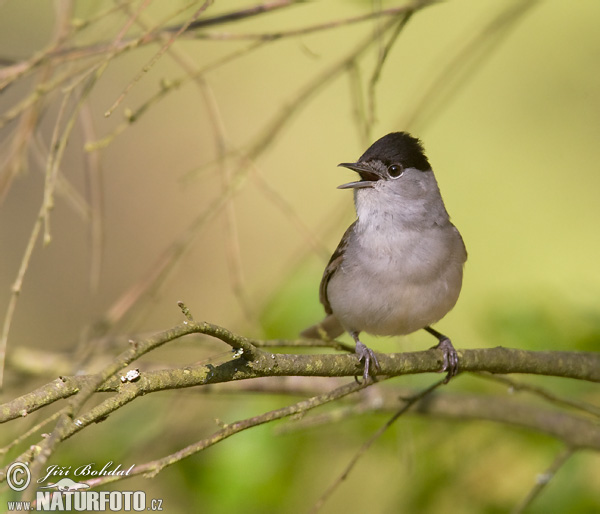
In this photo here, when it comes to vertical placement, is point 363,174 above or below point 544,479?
above

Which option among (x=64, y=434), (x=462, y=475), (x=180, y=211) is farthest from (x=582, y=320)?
(x=180, y=211)

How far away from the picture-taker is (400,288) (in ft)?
12.3

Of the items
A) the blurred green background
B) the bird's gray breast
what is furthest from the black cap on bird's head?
the bird's gray breast

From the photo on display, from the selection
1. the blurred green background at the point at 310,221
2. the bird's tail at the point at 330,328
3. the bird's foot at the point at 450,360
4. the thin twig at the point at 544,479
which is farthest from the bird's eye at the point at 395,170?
the thin twig at the point at 544,479

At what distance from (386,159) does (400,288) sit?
2.37ft

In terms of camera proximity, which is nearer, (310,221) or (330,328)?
(330,328)

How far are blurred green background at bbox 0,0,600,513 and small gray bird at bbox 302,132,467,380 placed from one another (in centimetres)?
19

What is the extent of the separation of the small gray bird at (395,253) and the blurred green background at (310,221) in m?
0.19

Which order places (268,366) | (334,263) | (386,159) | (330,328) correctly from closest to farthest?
(268,366) → (386,159) → (334,263) → (330,328)

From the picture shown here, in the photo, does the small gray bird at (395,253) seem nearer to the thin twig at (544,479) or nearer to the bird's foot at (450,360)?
the bird's foot at (450,360)

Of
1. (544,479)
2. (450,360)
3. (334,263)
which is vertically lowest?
(544,479)

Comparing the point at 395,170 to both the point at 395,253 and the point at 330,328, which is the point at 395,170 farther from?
the point at 330,328

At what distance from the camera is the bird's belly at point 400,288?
376 centimetres

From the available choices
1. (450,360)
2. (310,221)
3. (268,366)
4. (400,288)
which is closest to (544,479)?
(450,360)
